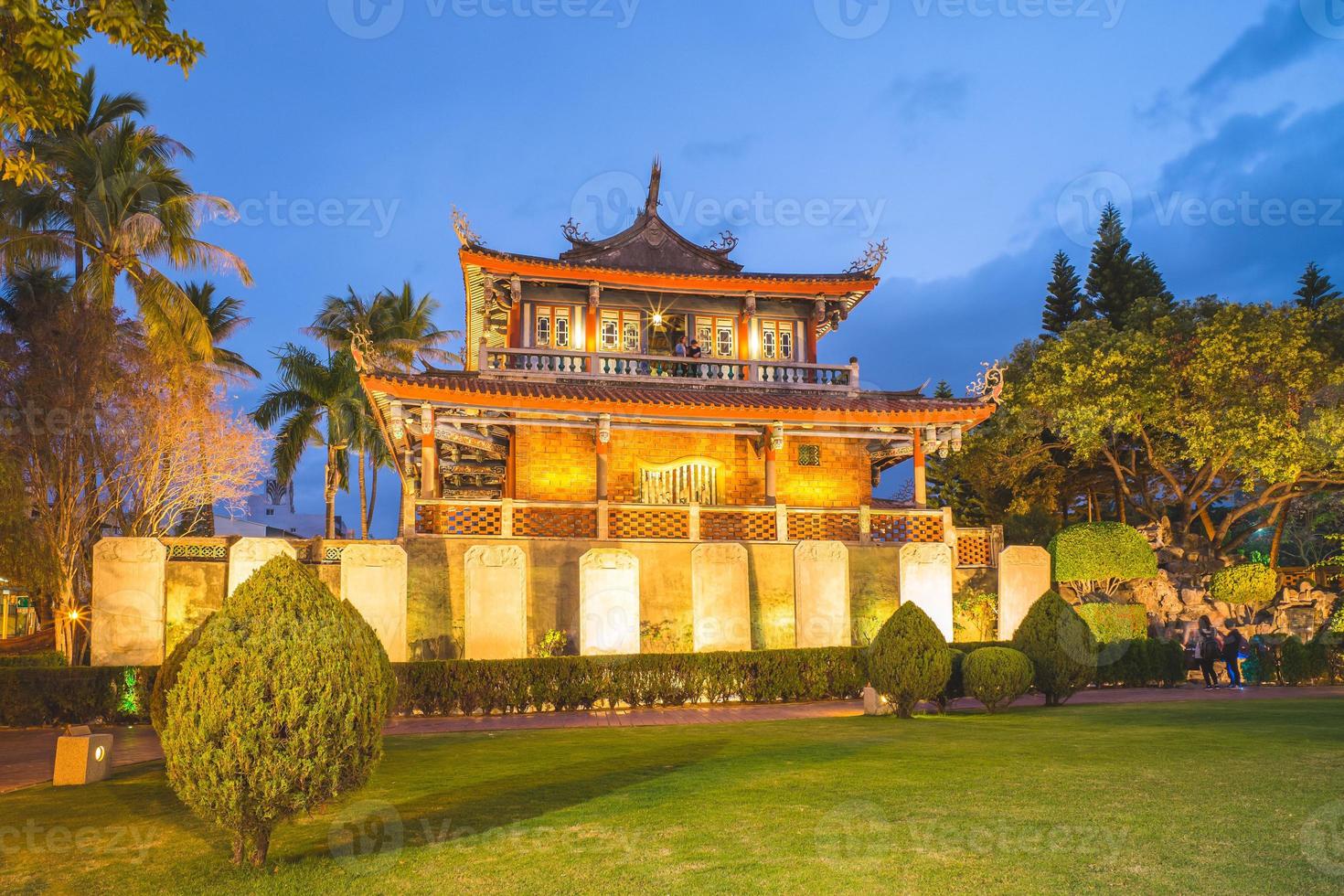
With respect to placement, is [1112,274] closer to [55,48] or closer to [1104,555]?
[1104,555]

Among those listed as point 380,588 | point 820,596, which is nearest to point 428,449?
point 380,588

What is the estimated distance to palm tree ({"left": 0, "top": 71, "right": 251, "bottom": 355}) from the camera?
77.7ft

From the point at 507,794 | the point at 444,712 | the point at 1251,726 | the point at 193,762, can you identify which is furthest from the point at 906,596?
the point at 193,762

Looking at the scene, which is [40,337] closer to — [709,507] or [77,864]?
[709,507]

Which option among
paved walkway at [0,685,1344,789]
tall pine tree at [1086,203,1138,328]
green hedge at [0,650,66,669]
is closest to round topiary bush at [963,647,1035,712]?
paved walkway at [0,685,1344,789]

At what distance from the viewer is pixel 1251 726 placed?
12203mm

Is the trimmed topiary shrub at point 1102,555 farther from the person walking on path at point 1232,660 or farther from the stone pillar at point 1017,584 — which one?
the person walking on path at point 1232,660

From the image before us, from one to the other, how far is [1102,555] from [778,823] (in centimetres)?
1847

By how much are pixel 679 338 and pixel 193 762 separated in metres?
21.2

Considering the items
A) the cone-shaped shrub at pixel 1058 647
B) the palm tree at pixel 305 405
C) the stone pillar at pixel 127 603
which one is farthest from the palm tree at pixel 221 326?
the cone-shaped shrub at pixel 1058 647

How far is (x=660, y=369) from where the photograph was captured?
24.9m

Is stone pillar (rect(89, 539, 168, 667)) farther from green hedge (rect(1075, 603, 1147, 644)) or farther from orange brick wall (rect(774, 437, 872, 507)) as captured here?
green hedge (rect(1075, 603, 1147, 644))

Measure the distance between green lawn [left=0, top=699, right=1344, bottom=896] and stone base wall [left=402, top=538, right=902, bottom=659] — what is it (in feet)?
26.2

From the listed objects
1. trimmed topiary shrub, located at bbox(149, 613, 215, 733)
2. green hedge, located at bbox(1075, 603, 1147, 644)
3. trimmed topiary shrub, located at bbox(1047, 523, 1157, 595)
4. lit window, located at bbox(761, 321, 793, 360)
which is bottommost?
green hedge, located at bbox(1075, 603, 1147, 644)
